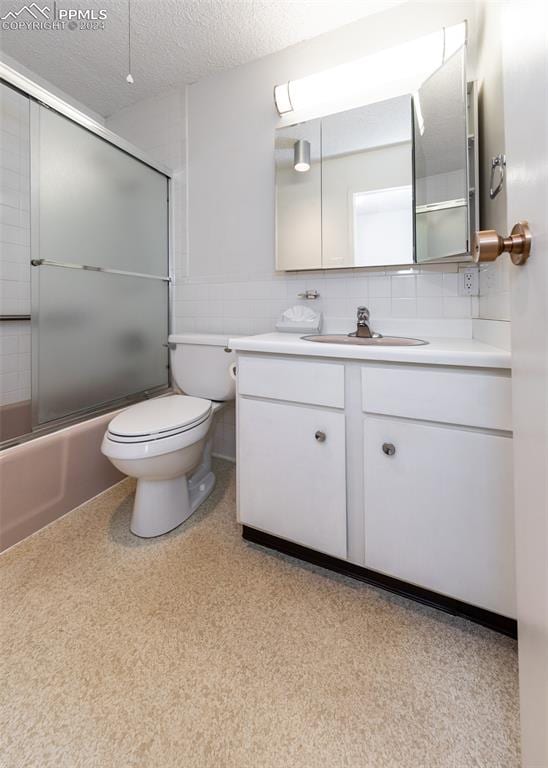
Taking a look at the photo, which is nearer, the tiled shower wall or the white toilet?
the white toilet

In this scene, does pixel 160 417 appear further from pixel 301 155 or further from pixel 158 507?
pixel 301 155

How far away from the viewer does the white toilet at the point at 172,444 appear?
1.29m

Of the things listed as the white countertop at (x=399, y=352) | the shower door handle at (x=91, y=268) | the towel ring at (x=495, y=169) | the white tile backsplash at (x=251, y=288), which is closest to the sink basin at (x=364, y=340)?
the white tile backsplash at (x=251, y=288)

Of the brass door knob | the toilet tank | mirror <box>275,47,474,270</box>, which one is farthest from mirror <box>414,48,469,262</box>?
the toilet tank

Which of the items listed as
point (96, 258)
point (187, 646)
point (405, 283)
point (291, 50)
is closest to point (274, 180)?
point (291, 50)

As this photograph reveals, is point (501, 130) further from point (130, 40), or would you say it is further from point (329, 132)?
point (130, 40)

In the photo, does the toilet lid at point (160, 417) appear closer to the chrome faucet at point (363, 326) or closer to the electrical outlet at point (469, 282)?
the chrome faucet at point (363, 326)

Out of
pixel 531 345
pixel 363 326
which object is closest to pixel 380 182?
pixel 363 326

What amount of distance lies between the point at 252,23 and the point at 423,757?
2592mm

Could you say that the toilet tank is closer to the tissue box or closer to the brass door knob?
the tissue box

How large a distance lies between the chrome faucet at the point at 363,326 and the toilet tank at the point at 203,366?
23.8 inches

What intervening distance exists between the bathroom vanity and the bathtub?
81cm

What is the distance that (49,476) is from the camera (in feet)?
4.79

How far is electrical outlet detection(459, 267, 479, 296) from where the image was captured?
1.41 meters
